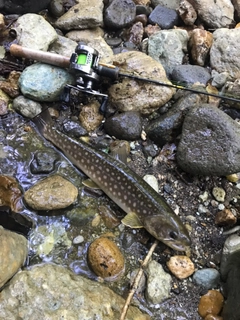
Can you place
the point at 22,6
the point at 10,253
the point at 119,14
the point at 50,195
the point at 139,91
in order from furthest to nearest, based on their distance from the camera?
the point at 119,14 < the point at 22,6 < the point at 139,91 < the point at 50,195 < the point at 10,253

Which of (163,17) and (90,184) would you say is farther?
(163,17)

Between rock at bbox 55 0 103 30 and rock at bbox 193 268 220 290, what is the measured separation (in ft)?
13.9

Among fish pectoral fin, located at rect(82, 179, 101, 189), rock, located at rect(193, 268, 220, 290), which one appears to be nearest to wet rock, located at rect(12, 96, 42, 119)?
fish pectoral fin, located at rect(82, 179, 101, 189)

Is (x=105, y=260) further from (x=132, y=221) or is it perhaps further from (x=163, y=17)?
(x=163, y=17)

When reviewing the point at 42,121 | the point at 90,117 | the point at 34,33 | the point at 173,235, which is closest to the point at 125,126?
the point at 90,117

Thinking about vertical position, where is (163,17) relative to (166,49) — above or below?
above

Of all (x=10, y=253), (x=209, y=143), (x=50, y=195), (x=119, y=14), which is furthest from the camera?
(x=119, y=14)

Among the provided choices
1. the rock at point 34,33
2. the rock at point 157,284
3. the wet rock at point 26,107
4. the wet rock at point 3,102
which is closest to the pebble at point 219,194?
the rock at point 157,284

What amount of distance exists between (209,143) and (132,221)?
1.34 m

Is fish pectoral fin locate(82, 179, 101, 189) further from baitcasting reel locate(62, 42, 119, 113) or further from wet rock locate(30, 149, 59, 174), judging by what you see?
baitcasting reel locate(62, 42, 119, 113)

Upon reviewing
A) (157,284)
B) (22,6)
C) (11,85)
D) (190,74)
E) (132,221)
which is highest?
(22,6)

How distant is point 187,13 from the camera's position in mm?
7062

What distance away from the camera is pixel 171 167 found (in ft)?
17.6

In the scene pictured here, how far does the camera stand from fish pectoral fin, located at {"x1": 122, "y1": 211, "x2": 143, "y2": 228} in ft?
15.4
